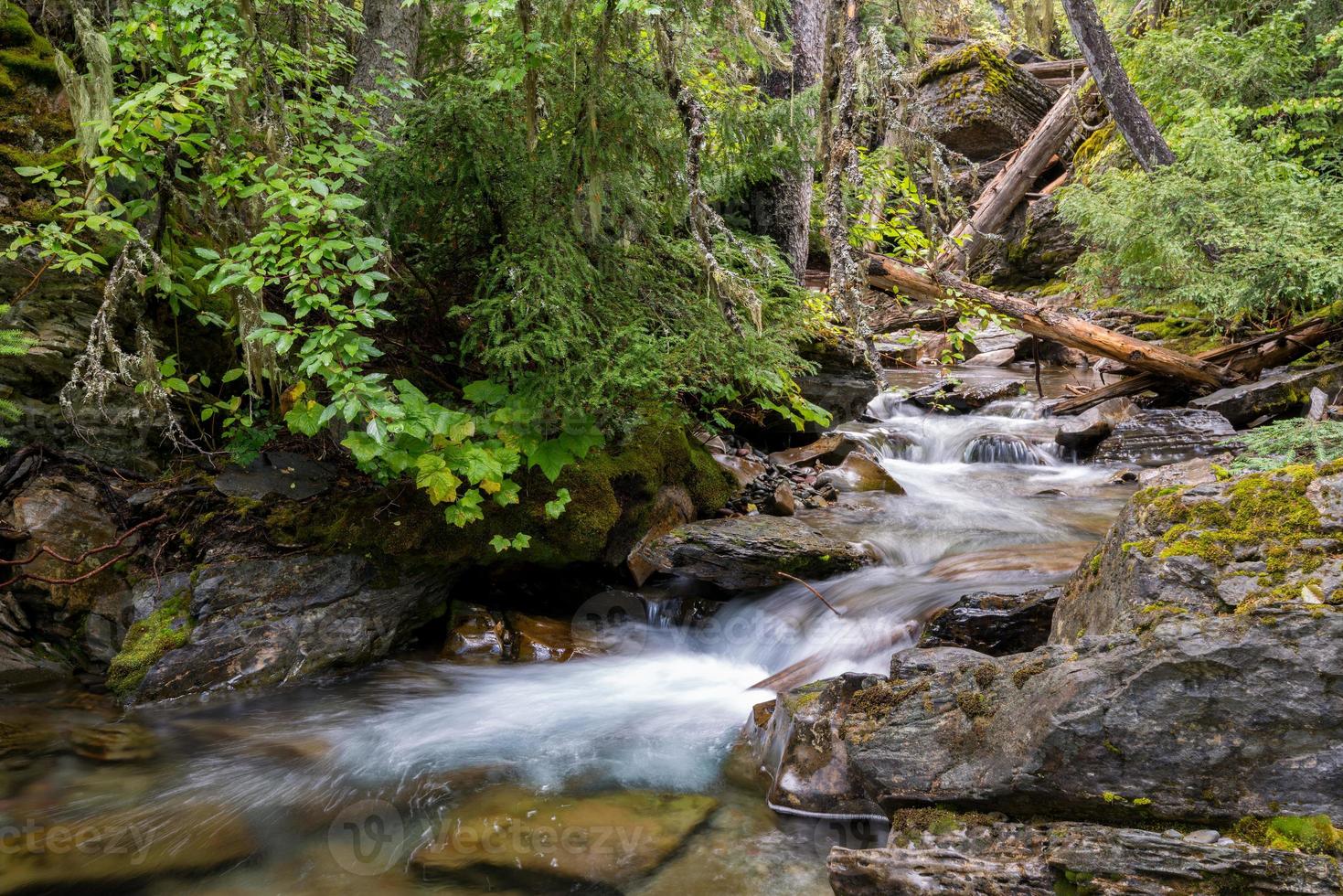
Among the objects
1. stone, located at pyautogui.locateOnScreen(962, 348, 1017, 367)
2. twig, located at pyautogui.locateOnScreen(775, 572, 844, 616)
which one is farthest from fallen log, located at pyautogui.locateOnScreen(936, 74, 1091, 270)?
twig, located at pyautogui.locateOnScreen(775, 572, 844, 616)

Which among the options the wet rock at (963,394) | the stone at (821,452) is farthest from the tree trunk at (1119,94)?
the stone at (821,452)

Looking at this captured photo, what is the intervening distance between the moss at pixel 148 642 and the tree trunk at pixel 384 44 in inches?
135

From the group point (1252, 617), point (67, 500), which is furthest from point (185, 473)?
point (1252, 617)

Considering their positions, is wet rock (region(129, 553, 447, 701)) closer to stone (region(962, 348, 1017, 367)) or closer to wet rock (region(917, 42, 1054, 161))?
stone (region(962, 348, 1017, 367))

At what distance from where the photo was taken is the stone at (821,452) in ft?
26.6

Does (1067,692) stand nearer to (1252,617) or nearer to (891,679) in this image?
(1252,617)

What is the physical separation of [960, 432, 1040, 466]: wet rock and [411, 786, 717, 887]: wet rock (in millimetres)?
7864

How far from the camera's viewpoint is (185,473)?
5.27 m

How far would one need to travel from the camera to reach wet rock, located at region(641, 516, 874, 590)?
553 cm

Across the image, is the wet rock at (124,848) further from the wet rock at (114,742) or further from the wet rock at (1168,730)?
the wet rock at (1168,730)

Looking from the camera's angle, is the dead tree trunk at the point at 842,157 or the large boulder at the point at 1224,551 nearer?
the large boulder at the point at 1224,551

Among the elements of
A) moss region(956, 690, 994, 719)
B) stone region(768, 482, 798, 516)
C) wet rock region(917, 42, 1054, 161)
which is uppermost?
wet rock region(917, 42, 1054, 161)

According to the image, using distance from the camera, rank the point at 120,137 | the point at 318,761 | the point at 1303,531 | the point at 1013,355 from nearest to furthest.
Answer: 1. the point at 1303,531
2. the point at 120,137
3. the point at 318,761
4. the point at 1013,355

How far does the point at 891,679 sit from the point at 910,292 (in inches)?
275
